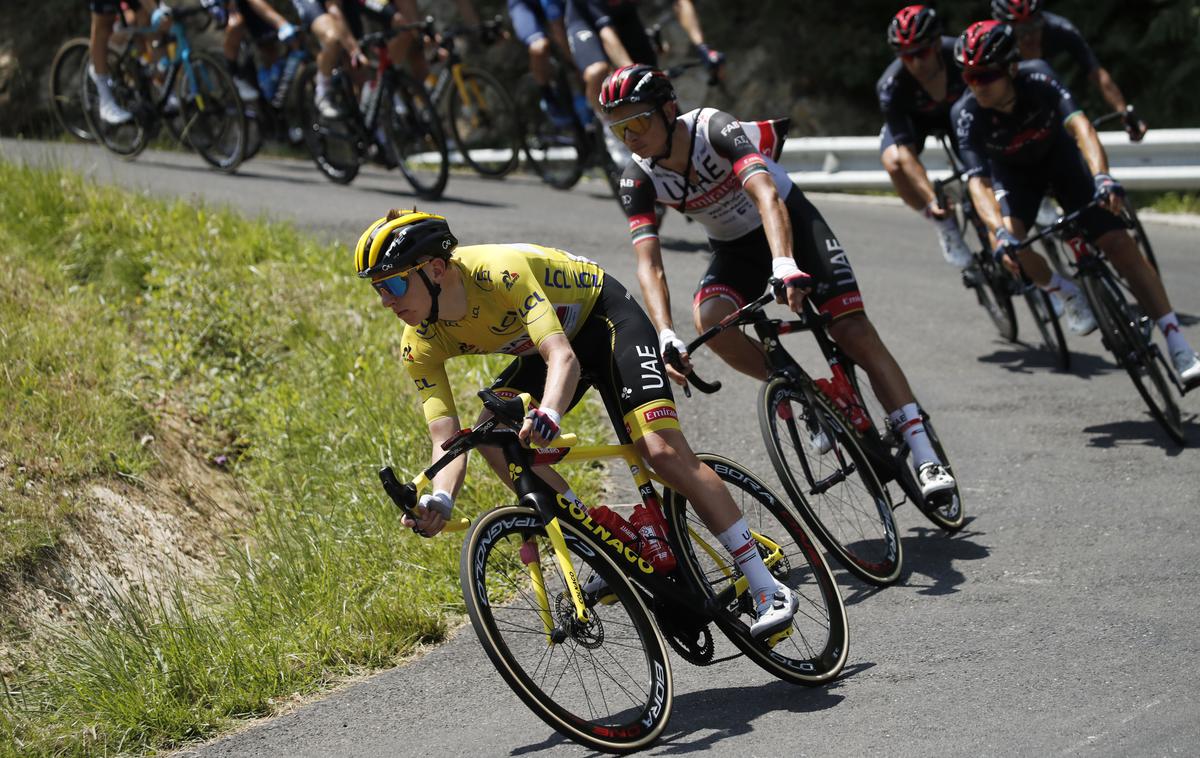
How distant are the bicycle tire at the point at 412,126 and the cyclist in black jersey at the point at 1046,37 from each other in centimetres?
517

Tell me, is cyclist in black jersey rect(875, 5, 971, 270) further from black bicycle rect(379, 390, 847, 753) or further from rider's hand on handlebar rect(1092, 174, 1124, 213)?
black bicycle rect(379, 390, 847, 753)

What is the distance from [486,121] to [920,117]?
603 cm

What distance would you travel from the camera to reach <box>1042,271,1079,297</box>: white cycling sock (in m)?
9.12

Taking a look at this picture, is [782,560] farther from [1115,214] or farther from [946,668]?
[1115,214]

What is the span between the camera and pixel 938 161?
14.2 m

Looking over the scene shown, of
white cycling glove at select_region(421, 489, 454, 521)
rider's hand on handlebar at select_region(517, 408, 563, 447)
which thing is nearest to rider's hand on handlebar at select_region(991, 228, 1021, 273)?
rider's hand on handlebar at select_region(517, 408, 563, 447)

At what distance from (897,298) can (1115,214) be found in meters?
3.20

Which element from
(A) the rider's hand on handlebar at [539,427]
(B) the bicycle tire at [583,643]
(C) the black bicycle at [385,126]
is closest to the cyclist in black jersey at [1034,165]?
(B) the bicycle tire at [583,643]

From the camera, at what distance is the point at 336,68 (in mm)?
13648

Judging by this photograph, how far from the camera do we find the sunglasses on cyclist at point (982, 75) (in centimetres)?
830

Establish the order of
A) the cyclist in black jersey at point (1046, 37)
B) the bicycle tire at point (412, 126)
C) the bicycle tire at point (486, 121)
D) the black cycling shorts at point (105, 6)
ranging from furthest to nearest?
1. the bicycle tire at point (486, 121)
2. the black cycling shorts at point (105, 6)
3. the bicycle tire at point (412, 126)
4. the cyclist in black jersey at point (1046, 37)

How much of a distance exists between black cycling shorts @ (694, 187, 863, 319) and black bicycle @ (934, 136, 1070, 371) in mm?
3161

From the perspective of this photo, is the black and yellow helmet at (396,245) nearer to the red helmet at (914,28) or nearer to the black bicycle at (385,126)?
the red helmet at (914,28)

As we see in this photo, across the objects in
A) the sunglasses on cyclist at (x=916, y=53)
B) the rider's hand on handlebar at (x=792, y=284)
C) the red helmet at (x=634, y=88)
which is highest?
the red helmet at (x=634, y=88)
